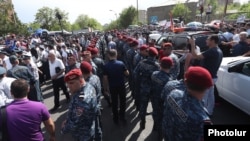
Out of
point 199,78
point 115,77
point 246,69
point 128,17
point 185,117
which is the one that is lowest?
point 115,77

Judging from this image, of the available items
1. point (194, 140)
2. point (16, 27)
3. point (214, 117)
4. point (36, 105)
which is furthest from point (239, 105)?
point (16, 27)

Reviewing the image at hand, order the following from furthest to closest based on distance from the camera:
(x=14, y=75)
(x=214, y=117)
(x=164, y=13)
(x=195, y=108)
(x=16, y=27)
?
(x=164, y=13) → (x=16, y=27) → (x=214, y=117) → (x=14, y=75) → (x=195, y=108)

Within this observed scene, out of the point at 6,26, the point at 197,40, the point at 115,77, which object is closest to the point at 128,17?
the point at 6,26

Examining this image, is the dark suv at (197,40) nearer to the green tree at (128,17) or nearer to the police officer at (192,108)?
the police officer at (192,108)

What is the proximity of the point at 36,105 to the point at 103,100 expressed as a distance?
5.71 meters

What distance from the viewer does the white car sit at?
6.20 metres

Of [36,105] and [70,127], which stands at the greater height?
[36,105]

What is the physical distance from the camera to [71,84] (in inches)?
153

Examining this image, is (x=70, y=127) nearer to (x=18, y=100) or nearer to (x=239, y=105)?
(x=18, y=100)

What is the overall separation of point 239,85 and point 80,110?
4220mm

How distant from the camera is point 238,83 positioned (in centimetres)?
647

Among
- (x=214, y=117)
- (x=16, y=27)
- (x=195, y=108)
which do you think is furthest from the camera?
(x=16, y=27)

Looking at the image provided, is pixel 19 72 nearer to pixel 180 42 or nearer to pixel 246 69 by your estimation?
pixel 246 69

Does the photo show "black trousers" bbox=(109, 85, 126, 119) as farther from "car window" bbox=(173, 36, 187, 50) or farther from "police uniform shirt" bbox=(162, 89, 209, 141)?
"car window" bbox=(173, 36, 187, 50)
